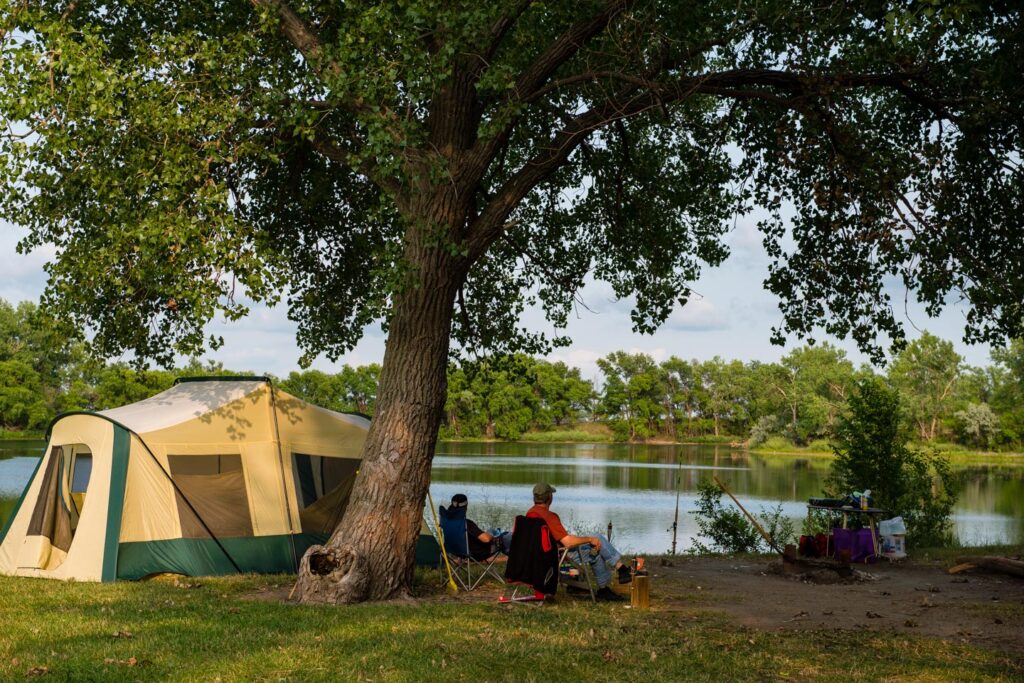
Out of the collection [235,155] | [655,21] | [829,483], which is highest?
[655,21]

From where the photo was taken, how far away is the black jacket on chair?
7.39m

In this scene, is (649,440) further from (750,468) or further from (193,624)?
(193,624)

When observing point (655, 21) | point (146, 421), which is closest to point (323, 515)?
point (146, 421)

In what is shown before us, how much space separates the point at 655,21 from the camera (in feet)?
28.1

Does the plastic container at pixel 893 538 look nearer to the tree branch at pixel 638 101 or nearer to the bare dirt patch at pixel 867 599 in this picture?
the bare dirt patch at pixel 867 599

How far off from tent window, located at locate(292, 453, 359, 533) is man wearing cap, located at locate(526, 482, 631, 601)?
2.87 metres

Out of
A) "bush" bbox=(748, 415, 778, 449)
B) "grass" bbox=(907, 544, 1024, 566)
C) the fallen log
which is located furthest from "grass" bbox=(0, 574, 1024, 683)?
"bush" bbox=(748, 415, 778, 449)

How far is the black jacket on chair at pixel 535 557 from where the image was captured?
7391 millimetres

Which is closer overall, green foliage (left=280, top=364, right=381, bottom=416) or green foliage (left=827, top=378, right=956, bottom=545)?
green foliage (left=827, top=378, right=956, bottom=545)

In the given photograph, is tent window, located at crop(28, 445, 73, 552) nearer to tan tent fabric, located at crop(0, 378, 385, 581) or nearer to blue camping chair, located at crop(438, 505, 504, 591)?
tan tent fabric, located at crop(0, 378, 385, 581)

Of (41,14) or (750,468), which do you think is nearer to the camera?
(41,14)

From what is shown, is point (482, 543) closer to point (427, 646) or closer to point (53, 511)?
point (427, 646)

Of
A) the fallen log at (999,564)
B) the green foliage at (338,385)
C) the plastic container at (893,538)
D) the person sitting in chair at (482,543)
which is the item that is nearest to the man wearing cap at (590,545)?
the person sitting in chair at (482,543)

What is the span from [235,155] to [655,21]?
155 inches
